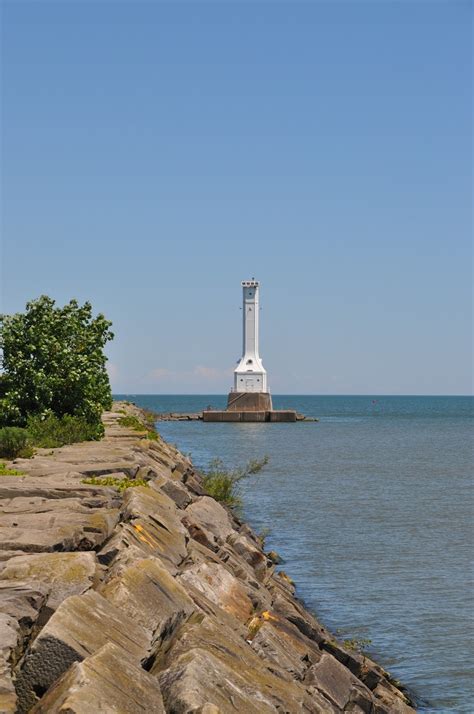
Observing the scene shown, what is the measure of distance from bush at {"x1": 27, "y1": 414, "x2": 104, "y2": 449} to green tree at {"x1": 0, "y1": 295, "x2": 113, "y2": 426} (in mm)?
460

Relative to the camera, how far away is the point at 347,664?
11898 millimetres

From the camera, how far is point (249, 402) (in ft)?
348

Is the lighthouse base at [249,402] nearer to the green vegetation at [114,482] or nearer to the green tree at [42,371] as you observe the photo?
the green tree at [42,371]

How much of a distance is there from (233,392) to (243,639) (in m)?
97.5

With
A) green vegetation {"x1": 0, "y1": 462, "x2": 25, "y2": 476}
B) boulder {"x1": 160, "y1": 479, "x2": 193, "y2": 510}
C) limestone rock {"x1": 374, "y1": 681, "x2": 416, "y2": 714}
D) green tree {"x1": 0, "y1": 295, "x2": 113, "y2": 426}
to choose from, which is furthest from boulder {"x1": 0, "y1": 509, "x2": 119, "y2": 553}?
green tree {"x1": 0, "y1": 295, "x2": 113, "y2": 426}

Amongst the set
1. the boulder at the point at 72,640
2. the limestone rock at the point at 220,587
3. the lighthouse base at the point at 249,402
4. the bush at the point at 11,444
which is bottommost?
the limestone rock at the point at 220,587

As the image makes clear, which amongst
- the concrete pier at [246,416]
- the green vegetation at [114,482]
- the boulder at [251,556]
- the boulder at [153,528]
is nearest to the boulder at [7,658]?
the boulder at [153,528]

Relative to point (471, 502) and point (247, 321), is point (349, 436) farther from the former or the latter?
point (471, 502)

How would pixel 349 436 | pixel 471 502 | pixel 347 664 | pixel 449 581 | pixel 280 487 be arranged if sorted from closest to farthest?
pixel 347 664 → pixel 449 581 → pixel 471 502 → pixel 280 487 → pixel 349 436

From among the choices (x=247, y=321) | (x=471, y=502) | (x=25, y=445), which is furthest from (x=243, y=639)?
(x=247, y=321)

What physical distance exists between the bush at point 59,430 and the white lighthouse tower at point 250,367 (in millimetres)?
75738

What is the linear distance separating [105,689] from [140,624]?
1736 mm

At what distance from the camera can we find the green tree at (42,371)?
85.5 ft

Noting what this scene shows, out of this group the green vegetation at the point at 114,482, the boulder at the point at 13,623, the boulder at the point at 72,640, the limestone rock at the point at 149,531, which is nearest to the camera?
the boulder at the point at 13,623
